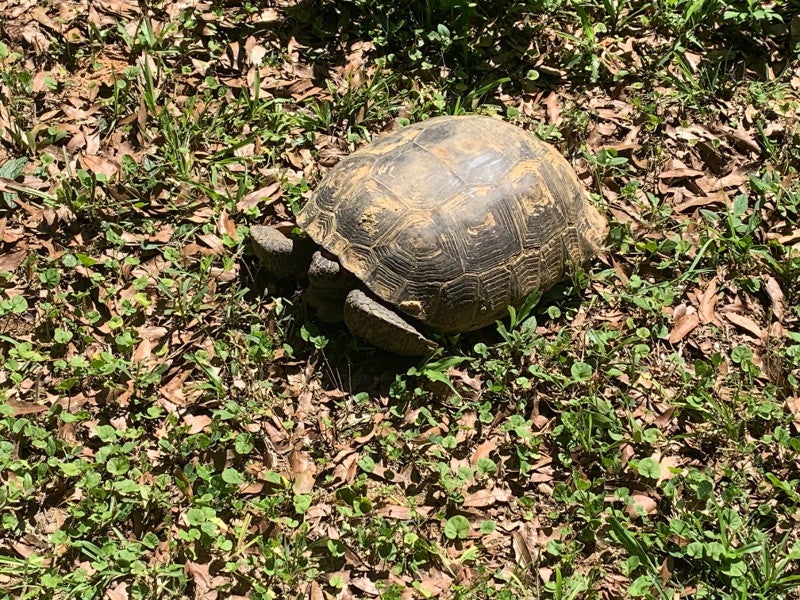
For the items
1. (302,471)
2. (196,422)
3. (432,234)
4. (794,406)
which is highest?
(432,234)

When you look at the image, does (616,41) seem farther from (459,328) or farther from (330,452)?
(330,452)

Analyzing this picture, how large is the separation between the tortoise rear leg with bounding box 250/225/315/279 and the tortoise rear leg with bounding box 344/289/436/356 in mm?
467

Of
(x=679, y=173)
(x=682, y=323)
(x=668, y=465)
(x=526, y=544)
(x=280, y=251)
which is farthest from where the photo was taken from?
(x=679, y=173)

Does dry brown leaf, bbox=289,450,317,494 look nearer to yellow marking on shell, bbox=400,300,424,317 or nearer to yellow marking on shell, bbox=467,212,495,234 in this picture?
yellow marking on shell, bbox=400,300,424,317

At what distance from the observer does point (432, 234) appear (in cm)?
379

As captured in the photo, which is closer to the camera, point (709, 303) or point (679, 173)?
point (709, 303)

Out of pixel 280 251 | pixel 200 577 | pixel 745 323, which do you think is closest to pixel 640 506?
pixel 745 323

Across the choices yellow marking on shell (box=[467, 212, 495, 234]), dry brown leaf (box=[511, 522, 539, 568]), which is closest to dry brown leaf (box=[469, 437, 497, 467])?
dry brown leaf (box=[511, 522, 539, 568])

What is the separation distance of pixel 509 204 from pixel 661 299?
1.34 metres

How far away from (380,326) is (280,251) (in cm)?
78

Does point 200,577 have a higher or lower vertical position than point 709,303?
lower

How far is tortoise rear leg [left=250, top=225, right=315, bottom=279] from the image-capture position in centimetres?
416

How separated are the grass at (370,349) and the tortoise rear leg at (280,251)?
0.53 ft

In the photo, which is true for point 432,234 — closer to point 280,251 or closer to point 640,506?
point 280,251
